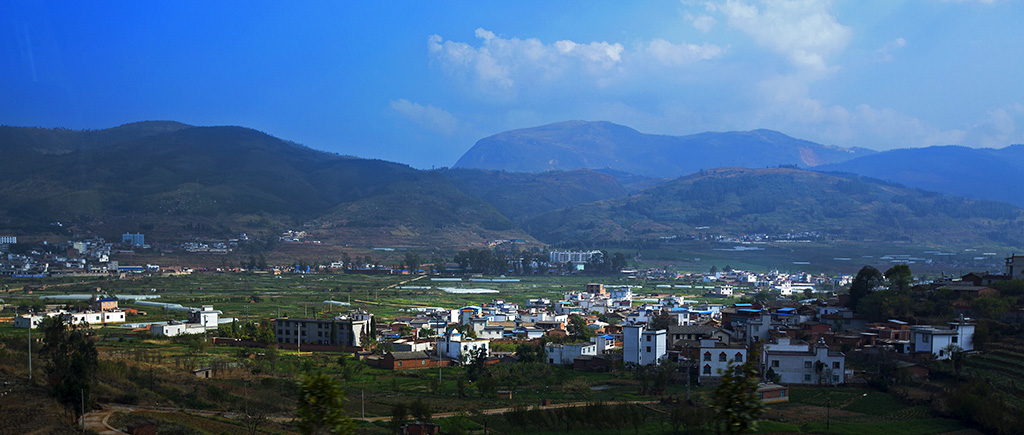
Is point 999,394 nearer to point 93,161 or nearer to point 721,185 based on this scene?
point 93,161

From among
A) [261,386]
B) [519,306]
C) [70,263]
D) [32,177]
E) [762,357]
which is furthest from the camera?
[32,177]

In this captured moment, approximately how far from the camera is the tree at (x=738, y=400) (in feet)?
21.6

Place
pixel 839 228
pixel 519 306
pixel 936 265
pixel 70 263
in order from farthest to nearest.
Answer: pixel 839 228
pixel 936 265
pixel 70 263
pixel 519 306

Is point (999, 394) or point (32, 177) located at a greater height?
point (32, 177)

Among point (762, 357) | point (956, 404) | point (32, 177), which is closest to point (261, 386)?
point (762, 357)

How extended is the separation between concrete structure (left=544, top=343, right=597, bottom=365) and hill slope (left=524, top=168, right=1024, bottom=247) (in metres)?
86.1

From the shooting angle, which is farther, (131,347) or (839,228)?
(839,228)

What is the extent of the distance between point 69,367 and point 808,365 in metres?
19.2

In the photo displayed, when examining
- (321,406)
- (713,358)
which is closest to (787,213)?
(713,358)

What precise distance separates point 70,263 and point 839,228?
9676 centimetres

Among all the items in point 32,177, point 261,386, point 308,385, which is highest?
point 32,177

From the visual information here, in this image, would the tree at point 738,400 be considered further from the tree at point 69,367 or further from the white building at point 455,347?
the white building at point 455,347

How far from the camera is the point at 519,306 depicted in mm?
48781

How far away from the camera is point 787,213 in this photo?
136375mm
